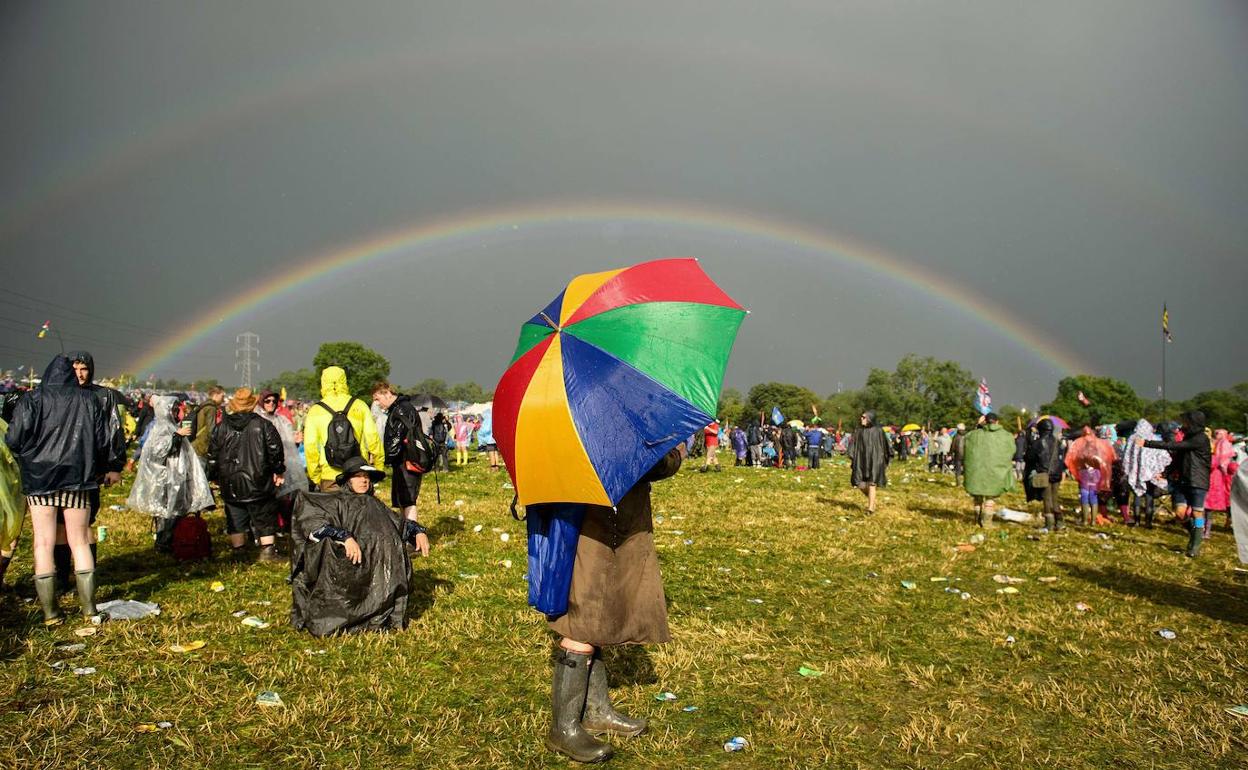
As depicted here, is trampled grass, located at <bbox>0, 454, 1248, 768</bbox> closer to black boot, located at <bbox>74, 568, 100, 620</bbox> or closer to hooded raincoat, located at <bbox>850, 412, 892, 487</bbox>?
black boot, located at <bbox>74, 568, 100, 620</bbox>

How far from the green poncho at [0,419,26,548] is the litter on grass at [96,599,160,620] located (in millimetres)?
957

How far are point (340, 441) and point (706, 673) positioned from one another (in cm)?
437

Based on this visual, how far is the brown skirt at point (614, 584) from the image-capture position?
13.2ft

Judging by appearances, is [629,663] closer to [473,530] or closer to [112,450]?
[112,450]

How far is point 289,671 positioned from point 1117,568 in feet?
32.9

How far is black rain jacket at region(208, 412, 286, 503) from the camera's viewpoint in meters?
8.38

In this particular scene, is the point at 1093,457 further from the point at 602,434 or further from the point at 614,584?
the point at 602,434

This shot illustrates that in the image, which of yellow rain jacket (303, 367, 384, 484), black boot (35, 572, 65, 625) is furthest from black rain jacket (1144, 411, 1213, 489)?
black boot (35, 572, 65, 625)

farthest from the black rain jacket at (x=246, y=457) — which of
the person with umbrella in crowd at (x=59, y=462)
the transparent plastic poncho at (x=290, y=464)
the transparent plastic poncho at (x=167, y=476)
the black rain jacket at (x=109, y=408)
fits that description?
the person with umbrella in crowd at (x=59, y=462)

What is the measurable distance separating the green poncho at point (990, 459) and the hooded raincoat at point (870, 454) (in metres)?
1.78

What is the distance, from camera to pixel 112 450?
6.51m

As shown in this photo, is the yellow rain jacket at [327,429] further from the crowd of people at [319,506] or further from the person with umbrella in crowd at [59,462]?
the person with umbrella in crowd at [59,462]

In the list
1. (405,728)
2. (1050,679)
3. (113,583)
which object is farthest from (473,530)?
(1050,679)

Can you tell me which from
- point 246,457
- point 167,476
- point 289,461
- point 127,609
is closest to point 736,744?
point 127,609
